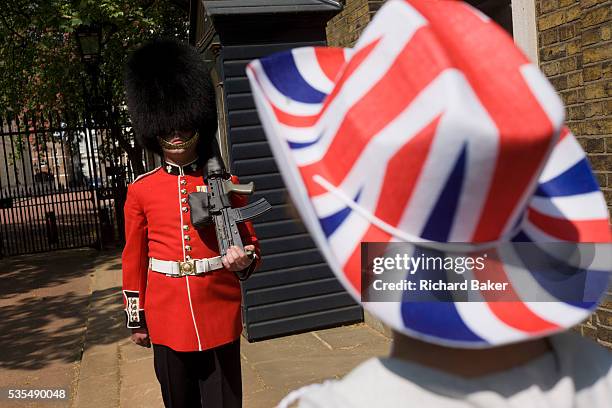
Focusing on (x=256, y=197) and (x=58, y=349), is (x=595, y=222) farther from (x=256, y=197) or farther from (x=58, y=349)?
(x=58, y=349)

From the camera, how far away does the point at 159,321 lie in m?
3.21

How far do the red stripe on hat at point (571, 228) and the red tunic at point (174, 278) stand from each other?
84.4 inches

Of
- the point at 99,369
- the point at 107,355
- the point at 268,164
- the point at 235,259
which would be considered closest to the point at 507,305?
the point at 235,259

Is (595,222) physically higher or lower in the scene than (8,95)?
lower

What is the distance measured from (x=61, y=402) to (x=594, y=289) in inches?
187

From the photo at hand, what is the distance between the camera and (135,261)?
3.25m

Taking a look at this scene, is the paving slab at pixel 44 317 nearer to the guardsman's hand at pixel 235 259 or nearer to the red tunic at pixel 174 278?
the red tunic at pixel 174 278

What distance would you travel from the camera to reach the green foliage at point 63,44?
1135 centimetres

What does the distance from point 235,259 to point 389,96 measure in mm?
2023

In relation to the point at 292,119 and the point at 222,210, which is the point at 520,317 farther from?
the point at 222,210

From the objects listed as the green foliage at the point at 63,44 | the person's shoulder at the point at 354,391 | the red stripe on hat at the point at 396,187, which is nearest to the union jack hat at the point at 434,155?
the red stripe on hat at the point at 396,187

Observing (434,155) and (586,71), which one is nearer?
(434,155)

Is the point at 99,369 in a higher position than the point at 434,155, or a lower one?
lower

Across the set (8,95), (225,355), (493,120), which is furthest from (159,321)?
(8,95)
